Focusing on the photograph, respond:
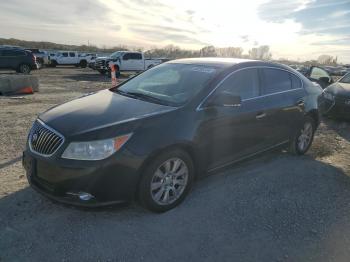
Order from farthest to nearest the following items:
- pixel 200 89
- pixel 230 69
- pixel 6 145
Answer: pixel 6 145 < pixel 230 69 < pixel 200 89

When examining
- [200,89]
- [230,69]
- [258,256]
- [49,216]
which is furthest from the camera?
[230,69]

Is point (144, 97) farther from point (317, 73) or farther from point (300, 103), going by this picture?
point (317, 73)

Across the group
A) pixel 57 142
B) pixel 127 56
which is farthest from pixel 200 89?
pixel 127 56

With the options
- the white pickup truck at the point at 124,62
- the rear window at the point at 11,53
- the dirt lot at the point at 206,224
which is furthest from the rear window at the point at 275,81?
the white pickup truck at the point at 124,62

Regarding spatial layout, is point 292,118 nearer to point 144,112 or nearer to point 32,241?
point 144,112

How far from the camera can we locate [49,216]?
3805 mm

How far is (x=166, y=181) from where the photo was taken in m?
3.89

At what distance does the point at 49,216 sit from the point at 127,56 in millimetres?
25442

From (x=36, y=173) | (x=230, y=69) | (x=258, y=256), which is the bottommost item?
(x=258, y=256)

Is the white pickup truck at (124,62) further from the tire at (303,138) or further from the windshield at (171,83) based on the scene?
the windshield at (171,83)

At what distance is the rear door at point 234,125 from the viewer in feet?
13.8

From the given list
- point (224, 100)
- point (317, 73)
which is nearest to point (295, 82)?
point (224, 100)

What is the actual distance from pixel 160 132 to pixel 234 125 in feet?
4.02

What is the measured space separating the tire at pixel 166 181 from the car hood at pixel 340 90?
642cm
